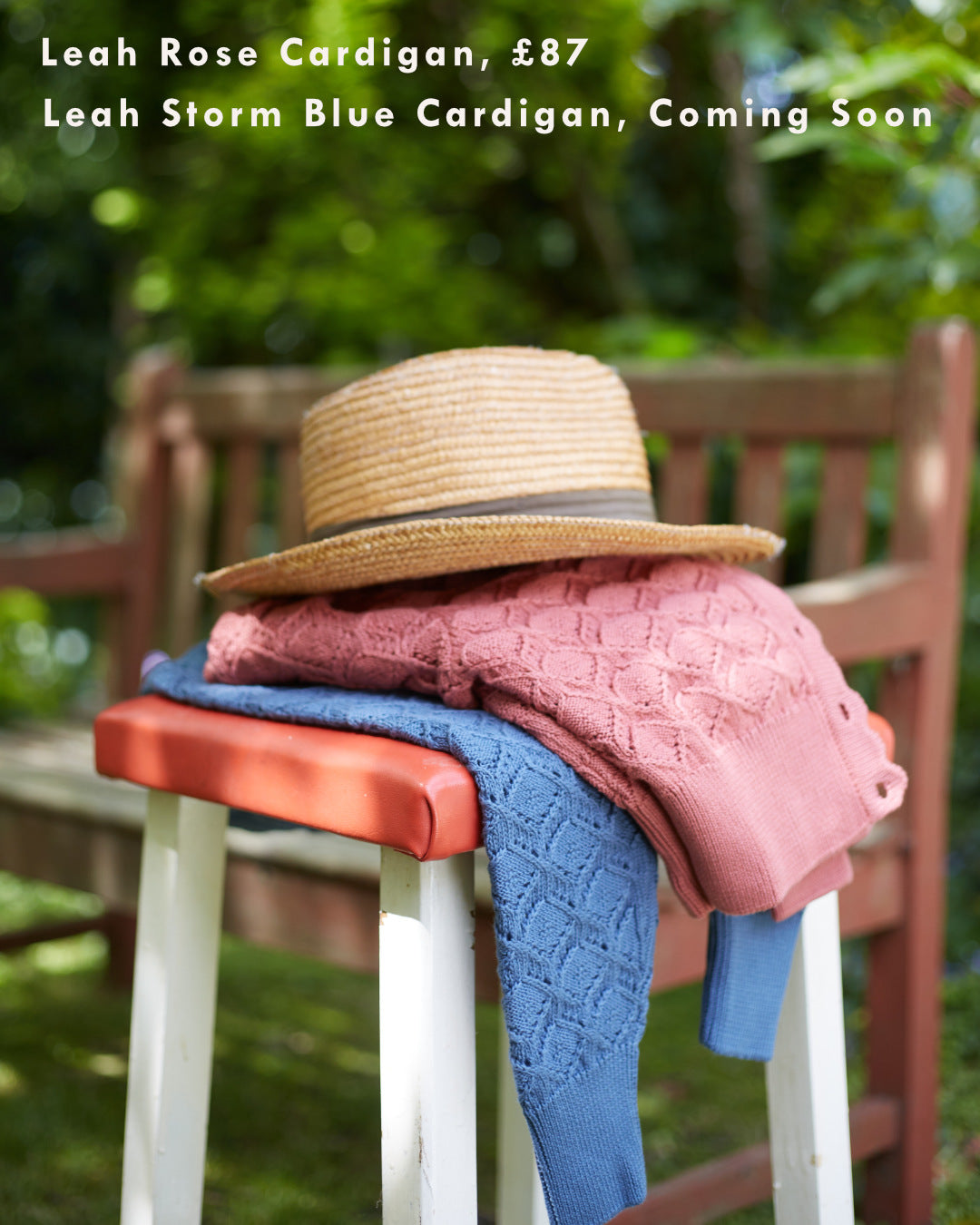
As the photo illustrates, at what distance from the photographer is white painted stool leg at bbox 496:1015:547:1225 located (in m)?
1.17

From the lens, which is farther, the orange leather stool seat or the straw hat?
the straw hat

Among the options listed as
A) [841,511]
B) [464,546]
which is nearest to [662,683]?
[464,546]

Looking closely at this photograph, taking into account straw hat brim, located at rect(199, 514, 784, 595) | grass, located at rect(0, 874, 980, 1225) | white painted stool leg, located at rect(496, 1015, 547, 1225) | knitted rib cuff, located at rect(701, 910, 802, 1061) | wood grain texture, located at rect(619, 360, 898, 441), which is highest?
wood grain texture, located at rect(619, 360, 898, 441)

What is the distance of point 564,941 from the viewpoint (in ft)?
2.94

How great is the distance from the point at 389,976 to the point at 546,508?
394 millimetres

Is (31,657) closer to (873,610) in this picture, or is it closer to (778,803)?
(873,610)

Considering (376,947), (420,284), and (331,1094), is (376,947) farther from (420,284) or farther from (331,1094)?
(420,284)

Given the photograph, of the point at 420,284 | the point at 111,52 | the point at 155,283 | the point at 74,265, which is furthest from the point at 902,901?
the point at 74,265

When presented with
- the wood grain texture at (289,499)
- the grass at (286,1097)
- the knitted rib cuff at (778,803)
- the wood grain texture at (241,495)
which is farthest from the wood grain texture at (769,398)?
the grass at (286,1097)

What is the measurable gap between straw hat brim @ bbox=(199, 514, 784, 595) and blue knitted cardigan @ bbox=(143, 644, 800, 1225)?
12 cm

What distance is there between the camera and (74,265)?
18.7 feet

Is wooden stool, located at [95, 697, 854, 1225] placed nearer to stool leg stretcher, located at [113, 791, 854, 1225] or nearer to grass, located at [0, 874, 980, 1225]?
stool leg stretcher, located at [113, 791, 854, 1225]

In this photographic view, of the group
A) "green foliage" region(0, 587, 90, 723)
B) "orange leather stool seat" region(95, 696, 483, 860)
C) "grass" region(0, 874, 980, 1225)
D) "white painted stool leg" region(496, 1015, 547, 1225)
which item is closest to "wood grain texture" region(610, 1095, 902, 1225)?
"grass" region(0, 874, 980, 1225)

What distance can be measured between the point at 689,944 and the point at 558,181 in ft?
8.60
